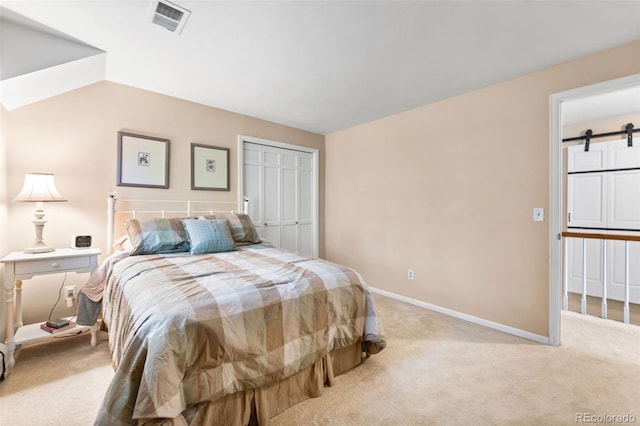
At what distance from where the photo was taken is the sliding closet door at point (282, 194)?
12.6ft

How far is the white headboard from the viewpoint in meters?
2.64

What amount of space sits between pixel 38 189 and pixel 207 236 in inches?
52.1

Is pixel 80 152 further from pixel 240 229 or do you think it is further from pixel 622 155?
pixel 622 155

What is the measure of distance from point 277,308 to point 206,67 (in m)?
2.23

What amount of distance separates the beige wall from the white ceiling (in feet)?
0.92

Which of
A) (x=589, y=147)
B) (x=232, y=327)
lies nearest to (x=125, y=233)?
(x=232, y=327)

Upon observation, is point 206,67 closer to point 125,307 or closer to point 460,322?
point 125,307

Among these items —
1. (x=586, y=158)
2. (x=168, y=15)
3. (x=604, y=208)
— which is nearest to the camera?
(x=168, y=15)

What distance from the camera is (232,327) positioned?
4.41 ft

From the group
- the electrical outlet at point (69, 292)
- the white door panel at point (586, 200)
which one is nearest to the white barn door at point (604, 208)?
the white door panel at point (586, 200)

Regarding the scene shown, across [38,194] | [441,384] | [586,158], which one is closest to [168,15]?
[38,194]

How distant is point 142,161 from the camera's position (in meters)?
2.89

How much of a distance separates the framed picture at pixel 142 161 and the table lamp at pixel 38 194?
0.60 meters

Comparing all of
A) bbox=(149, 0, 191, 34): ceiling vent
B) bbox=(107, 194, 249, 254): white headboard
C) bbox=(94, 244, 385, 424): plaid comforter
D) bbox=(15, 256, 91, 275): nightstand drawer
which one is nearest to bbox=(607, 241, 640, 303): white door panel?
bbox=(94, 244, 385, 424): plaid comforter
